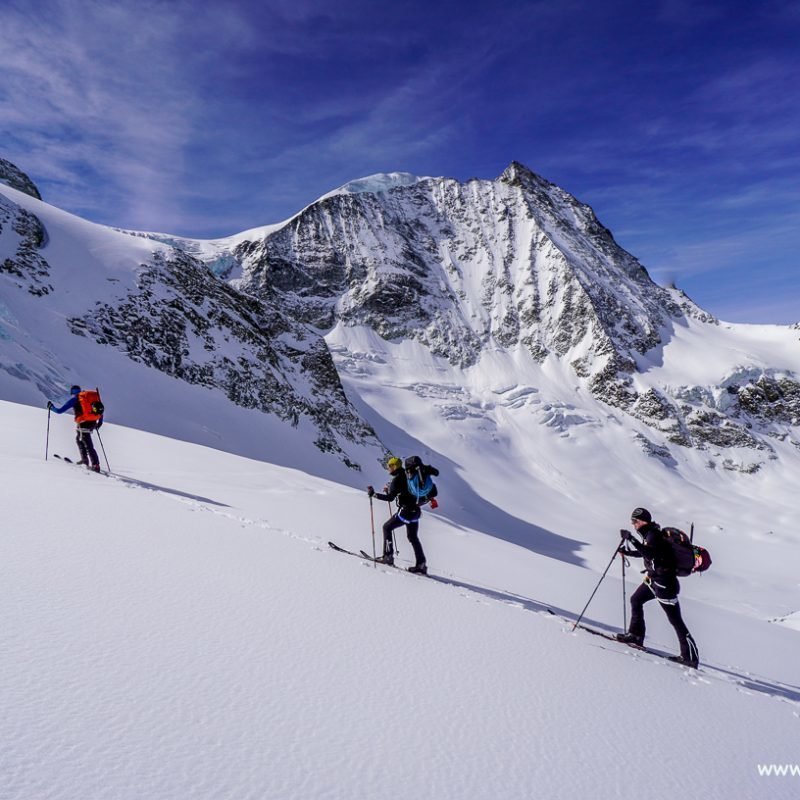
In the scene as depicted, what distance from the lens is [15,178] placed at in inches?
2800

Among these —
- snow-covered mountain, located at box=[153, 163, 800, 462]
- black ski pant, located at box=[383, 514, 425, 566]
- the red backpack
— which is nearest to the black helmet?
black ski pant, located at box=[383, 514, 425, 566]

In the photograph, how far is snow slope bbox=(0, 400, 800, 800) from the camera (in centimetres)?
274

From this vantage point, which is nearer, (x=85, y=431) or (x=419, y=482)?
(x=419, y=482)

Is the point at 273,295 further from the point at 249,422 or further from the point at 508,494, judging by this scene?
the point at 249,422

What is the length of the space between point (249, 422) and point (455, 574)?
38272 mm

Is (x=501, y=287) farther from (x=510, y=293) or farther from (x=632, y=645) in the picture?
(x=632, y=645)

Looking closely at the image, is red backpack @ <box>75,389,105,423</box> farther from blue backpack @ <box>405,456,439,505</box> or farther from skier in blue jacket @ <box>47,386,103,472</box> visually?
blue backpack @ <box>405,456,439,505</box>

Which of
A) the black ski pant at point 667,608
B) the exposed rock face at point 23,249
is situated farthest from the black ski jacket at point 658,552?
the exposed rock face at point 23,249

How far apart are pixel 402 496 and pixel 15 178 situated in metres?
87.2

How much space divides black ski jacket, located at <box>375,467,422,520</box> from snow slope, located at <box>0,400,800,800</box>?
114 centimetres

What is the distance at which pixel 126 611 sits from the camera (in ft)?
14.1

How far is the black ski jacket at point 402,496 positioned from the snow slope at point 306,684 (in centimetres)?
114

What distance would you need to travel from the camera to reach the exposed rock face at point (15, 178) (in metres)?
70.2

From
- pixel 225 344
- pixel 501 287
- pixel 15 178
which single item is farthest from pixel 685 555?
pixel 501 287
